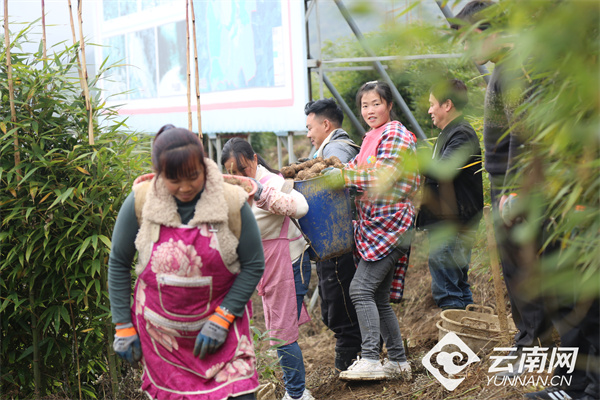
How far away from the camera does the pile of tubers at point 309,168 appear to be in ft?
11.0

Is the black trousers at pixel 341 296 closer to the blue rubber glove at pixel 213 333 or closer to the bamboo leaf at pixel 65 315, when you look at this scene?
the bamboo leaf at pixel 65 315

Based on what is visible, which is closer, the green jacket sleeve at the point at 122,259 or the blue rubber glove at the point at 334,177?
the green jacket sleeve at the point at 122,259

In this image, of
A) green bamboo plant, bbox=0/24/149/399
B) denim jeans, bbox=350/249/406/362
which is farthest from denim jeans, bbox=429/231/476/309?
green bamboo plant, bbox=0/24/149/399

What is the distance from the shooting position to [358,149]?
3959 millimetres

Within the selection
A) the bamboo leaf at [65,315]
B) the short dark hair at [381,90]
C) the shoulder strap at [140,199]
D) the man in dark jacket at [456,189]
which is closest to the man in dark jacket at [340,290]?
the short dark hair at [381,90]

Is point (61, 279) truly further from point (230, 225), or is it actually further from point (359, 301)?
point (359, 301)

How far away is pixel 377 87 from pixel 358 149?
1.49ft

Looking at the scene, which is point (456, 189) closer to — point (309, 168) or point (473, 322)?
point (473, 322)

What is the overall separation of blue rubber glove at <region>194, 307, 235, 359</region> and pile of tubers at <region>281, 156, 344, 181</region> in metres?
1.27

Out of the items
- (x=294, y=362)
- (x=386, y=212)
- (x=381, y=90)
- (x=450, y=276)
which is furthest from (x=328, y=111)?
(x=294, y=362)

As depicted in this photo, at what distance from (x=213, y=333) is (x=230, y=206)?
47 cm

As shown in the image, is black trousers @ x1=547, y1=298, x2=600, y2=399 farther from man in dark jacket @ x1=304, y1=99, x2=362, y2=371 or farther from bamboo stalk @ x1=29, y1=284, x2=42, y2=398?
bamboo stalk @ x1=29, y1=284, x2=42, y2=398

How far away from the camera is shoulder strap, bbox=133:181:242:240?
2238mm

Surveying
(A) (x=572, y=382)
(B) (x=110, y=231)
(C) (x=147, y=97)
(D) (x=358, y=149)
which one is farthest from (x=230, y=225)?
(C) (x=147, y=97)
